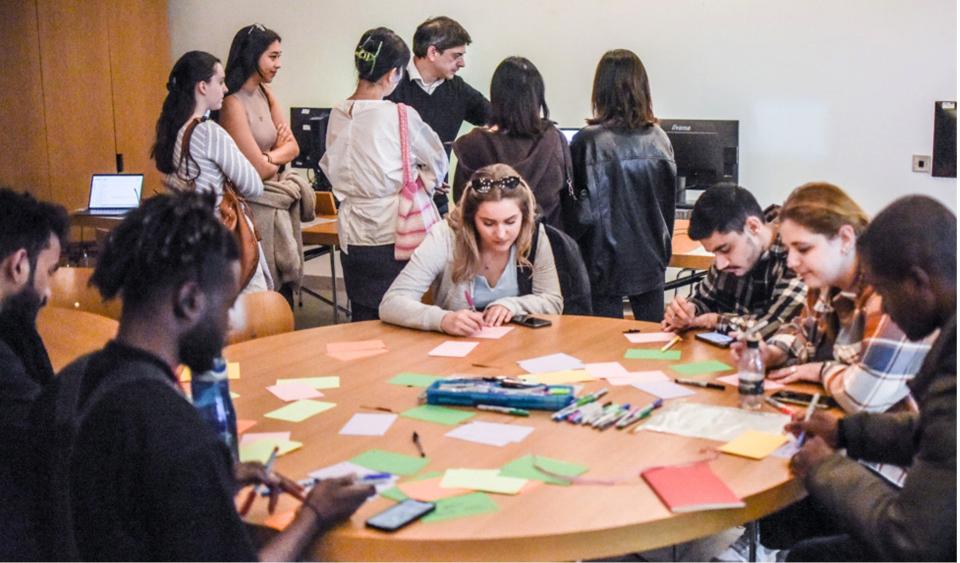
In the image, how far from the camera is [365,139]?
146 inches

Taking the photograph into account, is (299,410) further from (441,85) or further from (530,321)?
(441,85)

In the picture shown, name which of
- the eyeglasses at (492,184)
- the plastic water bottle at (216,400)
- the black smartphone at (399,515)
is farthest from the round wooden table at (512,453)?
the eyeglasses at (492,184)

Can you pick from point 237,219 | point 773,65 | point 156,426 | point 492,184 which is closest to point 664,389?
point 492,184

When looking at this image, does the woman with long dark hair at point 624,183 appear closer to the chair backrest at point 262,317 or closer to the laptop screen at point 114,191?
the chair backrest at point 262,317

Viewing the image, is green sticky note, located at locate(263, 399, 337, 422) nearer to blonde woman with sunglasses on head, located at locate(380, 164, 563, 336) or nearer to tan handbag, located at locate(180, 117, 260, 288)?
blonde woman with sunglasses on head, located at locate(380, 164, 563, 336)

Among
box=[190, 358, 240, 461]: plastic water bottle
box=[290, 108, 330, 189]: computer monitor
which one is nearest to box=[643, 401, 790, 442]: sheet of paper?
box=[190, 358, 240, 461]: plastic water bottle

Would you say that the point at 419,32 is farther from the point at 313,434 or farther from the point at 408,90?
the point at 313,434

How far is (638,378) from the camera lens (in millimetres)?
2473

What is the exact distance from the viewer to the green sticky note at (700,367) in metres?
2.53

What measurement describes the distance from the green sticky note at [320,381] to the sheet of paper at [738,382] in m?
0.92

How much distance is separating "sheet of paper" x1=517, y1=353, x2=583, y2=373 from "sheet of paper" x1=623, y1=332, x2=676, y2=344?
0.25 metres

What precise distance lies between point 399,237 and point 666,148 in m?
Result: 1.04

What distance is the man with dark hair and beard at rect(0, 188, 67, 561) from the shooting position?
1.92 metres

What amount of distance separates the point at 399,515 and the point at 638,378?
95 centimetres
